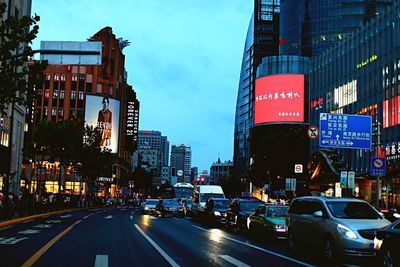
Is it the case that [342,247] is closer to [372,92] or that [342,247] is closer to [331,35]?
[372,92]

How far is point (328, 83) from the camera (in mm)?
71938

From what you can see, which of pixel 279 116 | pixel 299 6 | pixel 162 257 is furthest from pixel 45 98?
pixel 162 257

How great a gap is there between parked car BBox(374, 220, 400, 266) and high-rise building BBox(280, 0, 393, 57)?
9716 cm

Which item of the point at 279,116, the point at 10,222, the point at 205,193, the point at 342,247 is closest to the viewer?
the point at 342,247

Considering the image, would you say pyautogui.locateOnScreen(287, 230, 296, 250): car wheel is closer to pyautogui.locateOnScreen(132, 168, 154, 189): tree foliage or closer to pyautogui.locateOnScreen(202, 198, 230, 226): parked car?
pyautogui.locateOnScreen(202, 198, 230, 226): parked car

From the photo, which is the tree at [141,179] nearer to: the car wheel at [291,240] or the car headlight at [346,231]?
the car wheel at [291,240]

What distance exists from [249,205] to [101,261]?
45.0 ft

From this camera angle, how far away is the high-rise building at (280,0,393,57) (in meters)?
104

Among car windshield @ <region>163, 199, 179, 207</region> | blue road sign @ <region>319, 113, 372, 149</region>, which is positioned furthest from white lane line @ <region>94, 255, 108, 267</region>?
car windshield @ <region>163, 199, 179, 207</region>

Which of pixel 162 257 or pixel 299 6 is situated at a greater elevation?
pixel 299 6

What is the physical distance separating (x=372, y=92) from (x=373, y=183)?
1038cm

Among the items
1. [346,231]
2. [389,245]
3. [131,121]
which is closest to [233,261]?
[346,231]

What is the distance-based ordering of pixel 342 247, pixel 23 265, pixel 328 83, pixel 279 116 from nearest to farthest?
pixel 23 265, pixel 342 247, pixel 328 83, pixel 279 116

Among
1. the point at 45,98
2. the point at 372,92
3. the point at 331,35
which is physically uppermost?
the point at 331,35
